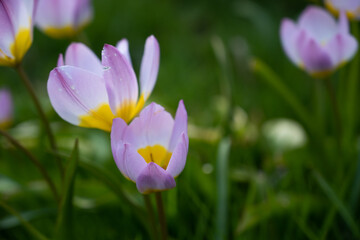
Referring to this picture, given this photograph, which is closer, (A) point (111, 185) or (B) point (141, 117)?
(B) point (141, 117)

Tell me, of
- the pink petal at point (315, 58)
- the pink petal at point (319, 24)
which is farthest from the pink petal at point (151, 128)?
the pink petal at point (319, 24)

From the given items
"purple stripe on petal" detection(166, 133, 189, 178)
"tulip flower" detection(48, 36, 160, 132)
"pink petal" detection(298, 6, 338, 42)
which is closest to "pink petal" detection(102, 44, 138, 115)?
"tulip flower" detection(48, 36, 160, 132)

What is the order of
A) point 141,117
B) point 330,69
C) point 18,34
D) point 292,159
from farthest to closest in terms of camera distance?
point 292,159
point 330,69
point 18,34
point 141,117

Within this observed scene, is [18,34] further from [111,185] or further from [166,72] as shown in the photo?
[166,72]

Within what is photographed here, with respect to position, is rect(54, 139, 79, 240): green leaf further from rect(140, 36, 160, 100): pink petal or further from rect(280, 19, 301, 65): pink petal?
rect(280, 19, 301, 65): pink petal

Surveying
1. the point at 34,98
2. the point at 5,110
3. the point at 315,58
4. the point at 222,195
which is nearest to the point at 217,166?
the point at 222,195

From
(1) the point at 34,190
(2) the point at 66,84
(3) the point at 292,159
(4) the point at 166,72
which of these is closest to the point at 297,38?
(3) the point at 292,159
